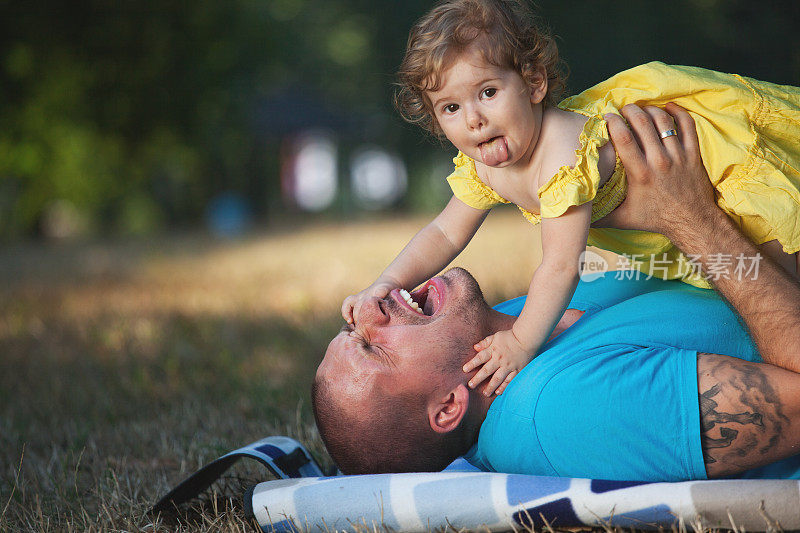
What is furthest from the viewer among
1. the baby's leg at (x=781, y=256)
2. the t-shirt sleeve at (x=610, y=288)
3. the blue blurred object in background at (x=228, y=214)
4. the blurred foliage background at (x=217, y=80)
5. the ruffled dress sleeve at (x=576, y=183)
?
the blue blurred object in background at (x=228, y=214)

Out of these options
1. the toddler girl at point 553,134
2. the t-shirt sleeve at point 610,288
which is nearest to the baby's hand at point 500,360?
the toddler girl at point 553,134

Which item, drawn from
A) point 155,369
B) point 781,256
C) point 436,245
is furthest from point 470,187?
point 155,369

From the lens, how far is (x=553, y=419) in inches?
85.5

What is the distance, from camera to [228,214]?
1886 cm

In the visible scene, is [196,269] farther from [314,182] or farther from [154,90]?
[314,182]

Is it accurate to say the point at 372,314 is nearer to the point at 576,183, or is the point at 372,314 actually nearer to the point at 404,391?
the point at 404,391

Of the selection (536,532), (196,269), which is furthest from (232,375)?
(196,269)

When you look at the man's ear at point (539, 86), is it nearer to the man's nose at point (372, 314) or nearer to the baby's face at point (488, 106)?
the baby's face at point (488, 106)

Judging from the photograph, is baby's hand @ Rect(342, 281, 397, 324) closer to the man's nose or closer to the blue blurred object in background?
the man's nose

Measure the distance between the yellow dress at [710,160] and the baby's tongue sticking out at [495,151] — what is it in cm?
16

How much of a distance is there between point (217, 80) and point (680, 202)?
15.3m

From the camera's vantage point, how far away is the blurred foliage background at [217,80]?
1097 centimetres

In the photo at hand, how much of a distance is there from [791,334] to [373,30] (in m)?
Result: 15.4

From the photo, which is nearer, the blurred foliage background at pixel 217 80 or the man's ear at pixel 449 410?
the man's ear at pixel 449 410
